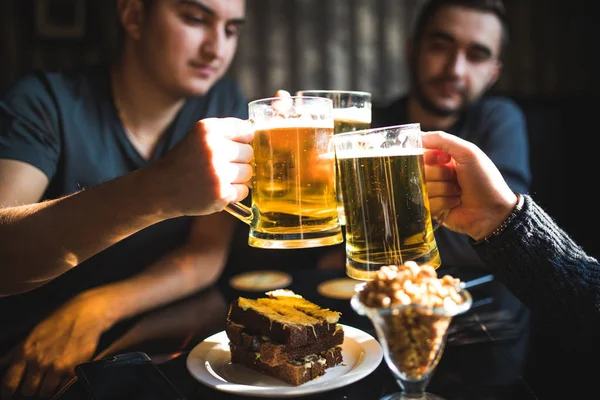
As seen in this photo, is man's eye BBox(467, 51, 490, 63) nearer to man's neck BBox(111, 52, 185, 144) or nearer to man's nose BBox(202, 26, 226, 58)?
man's nose BBox(202, 26, 226, 58)

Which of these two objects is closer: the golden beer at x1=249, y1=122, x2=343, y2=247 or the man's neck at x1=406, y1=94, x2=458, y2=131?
the golden beer at x1=249, y1=122, x2=343, y2=247

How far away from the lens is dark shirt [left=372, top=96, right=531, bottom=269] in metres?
2.63

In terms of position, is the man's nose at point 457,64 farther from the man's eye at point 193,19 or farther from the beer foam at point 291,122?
the beer foam at point 291,122

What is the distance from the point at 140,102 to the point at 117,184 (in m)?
1.11

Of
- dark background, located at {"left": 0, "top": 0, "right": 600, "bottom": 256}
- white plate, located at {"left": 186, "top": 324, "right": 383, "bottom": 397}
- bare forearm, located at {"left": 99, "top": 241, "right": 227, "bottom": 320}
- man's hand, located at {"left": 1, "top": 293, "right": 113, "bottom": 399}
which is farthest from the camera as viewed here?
dark background, located at {"left": 0, "top": 0, "right": 600, "bottom": 256}

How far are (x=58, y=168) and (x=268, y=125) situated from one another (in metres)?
1.37

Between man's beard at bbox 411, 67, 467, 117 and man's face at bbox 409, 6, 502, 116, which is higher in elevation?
man's face at bbox 409, 6, 502, 116

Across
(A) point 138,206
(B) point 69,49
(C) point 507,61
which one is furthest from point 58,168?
(C) point 507,61

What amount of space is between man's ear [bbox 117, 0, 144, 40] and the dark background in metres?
1.99

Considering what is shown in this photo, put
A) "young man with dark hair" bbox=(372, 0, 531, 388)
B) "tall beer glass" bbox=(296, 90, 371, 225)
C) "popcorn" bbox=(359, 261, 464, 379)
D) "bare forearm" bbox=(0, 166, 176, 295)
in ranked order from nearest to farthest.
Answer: "popcorn" bbox=(359, 261, 464, 379) → "bare forearm" bbox=(0, 166, 176, 295) → "tall beer glass" bbox=(296, 90, 371, 225) → "young man with dark hair" bbox=(372, 0, 531, 388)

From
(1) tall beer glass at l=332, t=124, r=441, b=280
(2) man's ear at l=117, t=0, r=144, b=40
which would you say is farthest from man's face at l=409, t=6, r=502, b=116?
(1) tall beer glass at l=332, t=124, r=441, b=280

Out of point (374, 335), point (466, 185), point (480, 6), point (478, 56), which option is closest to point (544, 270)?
point (466, 185)

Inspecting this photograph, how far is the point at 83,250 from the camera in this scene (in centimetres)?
141

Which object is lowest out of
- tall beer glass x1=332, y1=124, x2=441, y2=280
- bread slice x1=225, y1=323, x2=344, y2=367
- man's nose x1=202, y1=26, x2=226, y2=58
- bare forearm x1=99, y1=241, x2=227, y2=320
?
bare forearm x1=99, y1=241, x2=227, y2=320
